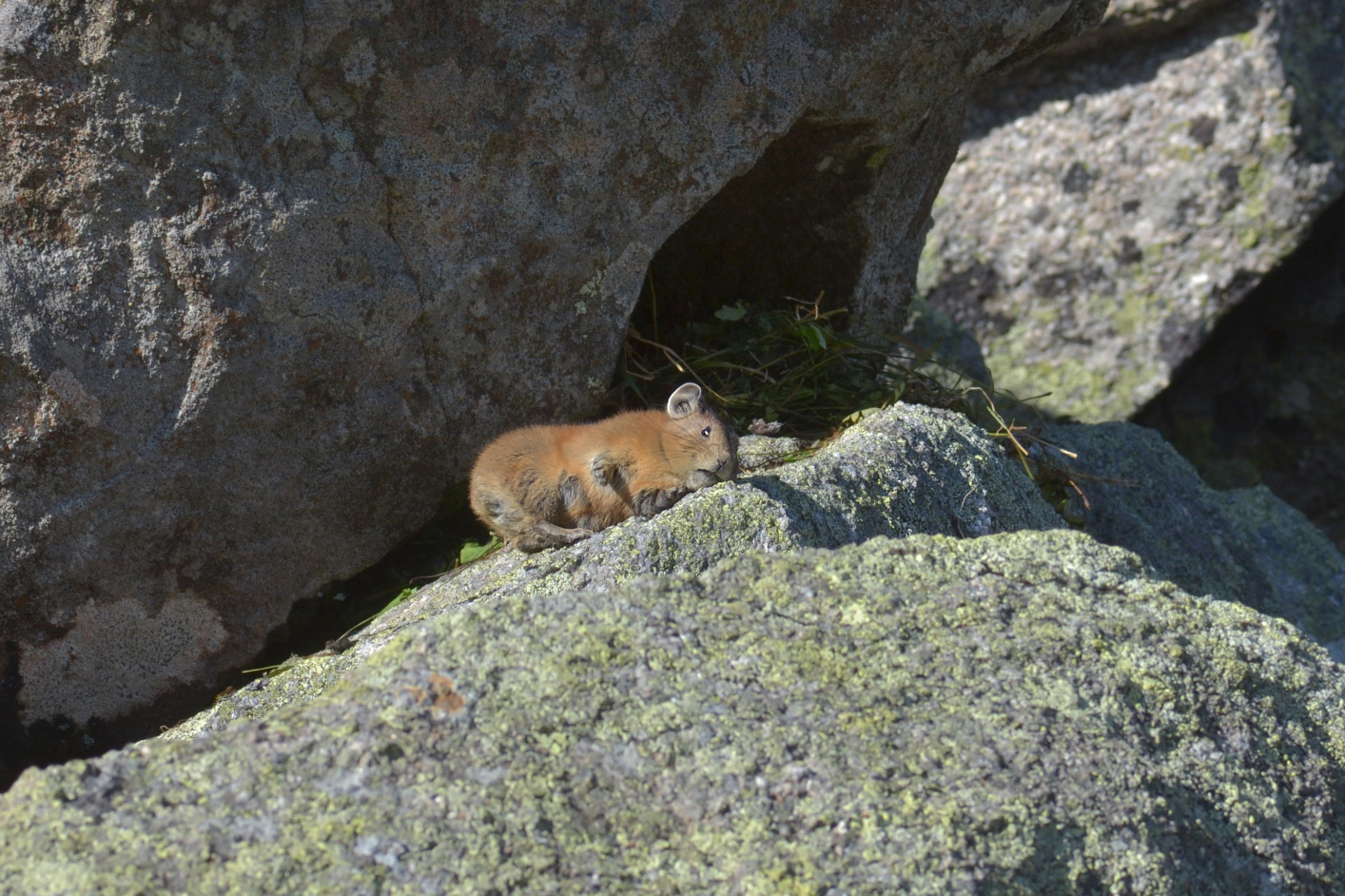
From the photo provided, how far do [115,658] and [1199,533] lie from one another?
4.64m

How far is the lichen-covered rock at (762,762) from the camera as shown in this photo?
2.40 metres

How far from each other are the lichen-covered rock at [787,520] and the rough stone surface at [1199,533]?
34.4 inches

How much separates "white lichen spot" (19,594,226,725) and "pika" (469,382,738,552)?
1.14m

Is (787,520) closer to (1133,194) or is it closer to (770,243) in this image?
(770,243)

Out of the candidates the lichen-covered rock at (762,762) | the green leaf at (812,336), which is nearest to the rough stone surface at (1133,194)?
the green leaf at (812,336)

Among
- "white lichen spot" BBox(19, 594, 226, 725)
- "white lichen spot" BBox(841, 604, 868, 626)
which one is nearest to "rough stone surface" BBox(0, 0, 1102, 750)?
"white lichen spot" BBox(19, 594, 226, 725)

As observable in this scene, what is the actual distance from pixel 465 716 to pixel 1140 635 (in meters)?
1.65

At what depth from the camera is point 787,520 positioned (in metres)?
4.05

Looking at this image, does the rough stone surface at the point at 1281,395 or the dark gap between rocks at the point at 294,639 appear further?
→ the rough stone surface at the point at 1281,395

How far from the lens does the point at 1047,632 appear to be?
3.04 metres

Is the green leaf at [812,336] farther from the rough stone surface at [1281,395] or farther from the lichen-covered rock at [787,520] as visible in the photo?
the rough stone surface at [1281,395]

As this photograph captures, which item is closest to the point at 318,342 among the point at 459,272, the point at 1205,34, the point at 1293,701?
the point at 459,272

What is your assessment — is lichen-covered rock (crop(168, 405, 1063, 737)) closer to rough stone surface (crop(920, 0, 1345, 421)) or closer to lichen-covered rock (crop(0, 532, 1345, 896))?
lichen-covered rock (crop(0, 532, 1345, 896))

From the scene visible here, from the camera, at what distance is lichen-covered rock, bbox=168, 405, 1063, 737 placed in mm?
4016
